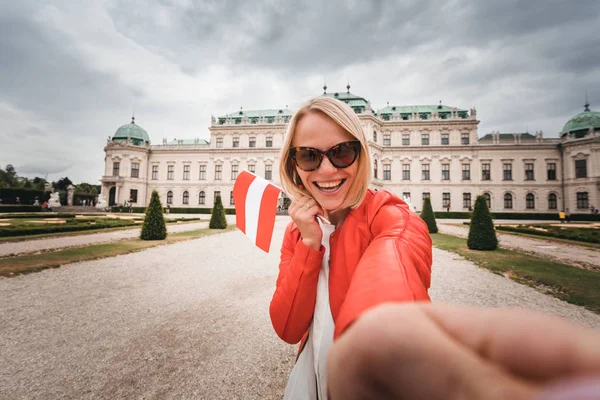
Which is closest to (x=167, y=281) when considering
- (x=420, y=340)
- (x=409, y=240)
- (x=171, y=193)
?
(x=409, y=240)

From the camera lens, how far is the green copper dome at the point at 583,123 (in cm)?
3003

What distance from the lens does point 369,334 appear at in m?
0.37

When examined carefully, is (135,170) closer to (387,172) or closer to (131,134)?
(131,134)

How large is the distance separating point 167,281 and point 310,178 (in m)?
4.23

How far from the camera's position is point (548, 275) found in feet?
15.8

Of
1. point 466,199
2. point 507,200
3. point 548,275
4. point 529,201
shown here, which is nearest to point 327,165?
point 548,275

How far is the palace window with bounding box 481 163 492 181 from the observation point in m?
29.6

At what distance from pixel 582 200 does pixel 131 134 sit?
181ft

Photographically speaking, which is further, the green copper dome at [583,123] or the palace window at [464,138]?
the palace window at [464,138]

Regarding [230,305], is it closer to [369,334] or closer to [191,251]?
[369,334]

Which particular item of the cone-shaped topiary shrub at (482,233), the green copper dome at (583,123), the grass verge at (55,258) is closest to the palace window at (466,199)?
the green copper dome at (583,123)

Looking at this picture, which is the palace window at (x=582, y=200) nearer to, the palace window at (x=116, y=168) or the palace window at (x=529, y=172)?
the palace window at (x=529, y=172)

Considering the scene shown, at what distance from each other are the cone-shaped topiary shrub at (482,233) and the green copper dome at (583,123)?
1376 inches

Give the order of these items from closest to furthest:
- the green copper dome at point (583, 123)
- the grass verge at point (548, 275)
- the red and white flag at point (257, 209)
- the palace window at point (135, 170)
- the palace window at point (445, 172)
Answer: the red and white flag at point (257, 209) < the grass verge at point (548, 275) < the green copper dome at point (583, 123) < the palace window at point (445, 172) < the palace window at point (135, 170)
